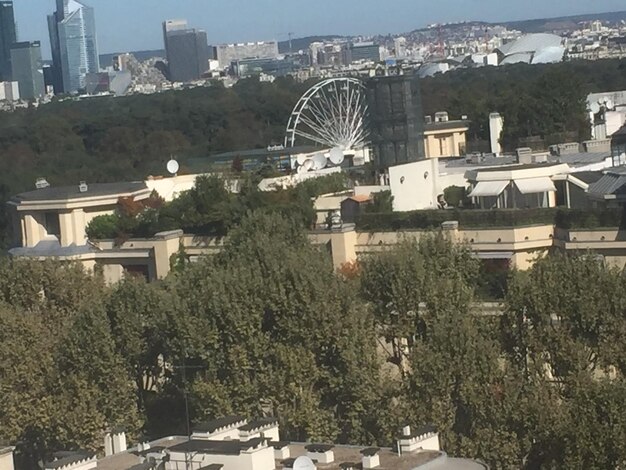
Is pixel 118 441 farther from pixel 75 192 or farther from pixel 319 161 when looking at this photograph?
pixel 319 161

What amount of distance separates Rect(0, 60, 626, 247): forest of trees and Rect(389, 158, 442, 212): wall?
11676 mm

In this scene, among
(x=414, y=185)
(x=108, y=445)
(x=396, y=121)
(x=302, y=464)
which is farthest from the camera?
(x=396, y=121)

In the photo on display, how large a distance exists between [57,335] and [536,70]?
89.5 meters

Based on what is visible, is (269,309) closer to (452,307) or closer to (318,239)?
(452,307)

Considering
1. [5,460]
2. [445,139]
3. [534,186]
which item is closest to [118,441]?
[5,460]

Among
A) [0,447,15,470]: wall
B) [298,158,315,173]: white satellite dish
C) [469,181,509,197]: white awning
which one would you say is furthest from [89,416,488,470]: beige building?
[298,158,315,173]: white satellite dish

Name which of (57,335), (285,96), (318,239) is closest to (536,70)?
(285,96)

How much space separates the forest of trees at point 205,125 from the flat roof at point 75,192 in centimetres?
620

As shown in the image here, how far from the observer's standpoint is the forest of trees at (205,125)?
50781mm

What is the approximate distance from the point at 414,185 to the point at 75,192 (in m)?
6.80

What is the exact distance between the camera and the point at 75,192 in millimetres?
34562

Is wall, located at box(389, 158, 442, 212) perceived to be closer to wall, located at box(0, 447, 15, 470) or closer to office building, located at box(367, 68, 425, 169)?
office building, located at box(367, 68, 425, 169)

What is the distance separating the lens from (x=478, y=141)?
49.0m

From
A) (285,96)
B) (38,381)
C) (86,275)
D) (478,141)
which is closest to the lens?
(38,381)
